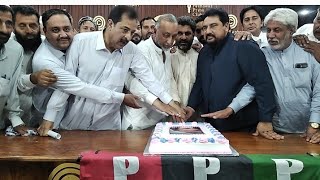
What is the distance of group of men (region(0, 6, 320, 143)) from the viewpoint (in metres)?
2.02

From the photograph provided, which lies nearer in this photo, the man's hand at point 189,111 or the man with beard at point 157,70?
the man's hand at point 189,111

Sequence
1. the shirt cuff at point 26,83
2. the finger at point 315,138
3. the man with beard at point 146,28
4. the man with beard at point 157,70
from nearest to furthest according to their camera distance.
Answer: the finger at point 315,138, the shirt cuff at point 26,83, the man with beard at point 157,70, the man with beard at point 146,28

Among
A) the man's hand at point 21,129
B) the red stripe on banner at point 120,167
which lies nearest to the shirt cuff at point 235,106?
the red stripe on banner at point 120,167

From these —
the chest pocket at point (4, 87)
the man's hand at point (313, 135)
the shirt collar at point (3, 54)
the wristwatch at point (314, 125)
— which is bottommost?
the man's hand at point (313, 135)

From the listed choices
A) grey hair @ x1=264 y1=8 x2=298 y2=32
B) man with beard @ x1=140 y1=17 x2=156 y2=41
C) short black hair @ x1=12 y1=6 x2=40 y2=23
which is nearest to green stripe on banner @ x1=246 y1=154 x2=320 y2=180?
grey hair @ x1=264 y1=8 x2=298 y2=32

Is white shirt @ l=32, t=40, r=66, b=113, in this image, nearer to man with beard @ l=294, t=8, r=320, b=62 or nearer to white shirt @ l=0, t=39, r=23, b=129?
white shirt @ l=0, t=39, r=23, b=129

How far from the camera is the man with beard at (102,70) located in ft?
6.94

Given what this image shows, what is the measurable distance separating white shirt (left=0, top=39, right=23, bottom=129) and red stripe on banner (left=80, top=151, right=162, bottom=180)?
0.86 m

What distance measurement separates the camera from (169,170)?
1311 millimetres

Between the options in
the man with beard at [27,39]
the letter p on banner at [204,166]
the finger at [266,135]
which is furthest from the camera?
the man with beard at [27,39]

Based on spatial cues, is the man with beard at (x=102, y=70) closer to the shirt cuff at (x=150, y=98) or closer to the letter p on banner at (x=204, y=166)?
the shirt cuff at (x=150, y=98)

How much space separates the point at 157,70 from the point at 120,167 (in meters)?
1.27

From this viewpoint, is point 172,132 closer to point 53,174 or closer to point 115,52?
point 53,174

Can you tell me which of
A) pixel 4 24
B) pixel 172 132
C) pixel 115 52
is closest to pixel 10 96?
pixel 4 24
